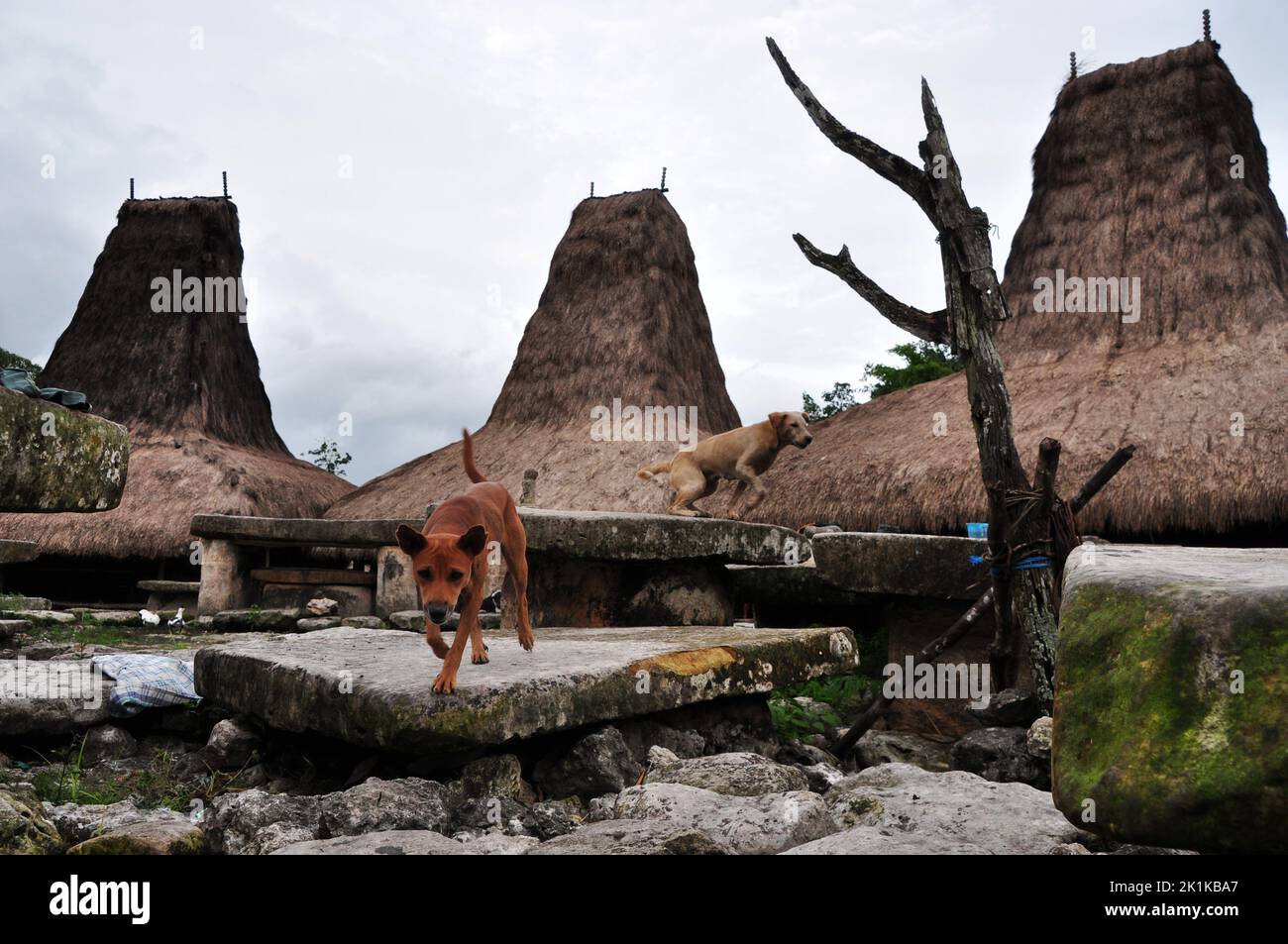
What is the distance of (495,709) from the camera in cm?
290

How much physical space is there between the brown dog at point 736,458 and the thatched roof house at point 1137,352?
3.59 meters

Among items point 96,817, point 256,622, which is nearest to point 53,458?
point 96,817

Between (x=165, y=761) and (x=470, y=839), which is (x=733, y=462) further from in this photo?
(x=470, y=839)

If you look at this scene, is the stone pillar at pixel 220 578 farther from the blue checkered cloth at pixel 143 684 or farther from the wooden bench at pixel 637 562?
the blue checkered cloth at pixel 143 684

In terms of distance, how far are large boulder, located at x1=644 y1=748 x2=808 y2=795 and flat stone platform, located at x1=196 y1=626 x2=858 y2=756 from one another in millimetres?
338

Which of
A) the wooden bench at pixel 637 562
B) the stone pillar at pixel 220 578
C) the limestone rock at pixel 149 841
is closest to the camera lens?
the limestone rock at pixel 149 841

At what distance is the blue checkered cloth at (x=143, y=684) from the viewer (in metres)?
3.92

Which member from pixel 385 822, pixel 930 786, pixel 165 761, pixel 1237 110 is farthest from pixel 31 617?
pixel 1237 110

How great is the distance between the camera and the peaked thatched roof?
14562 millimetres

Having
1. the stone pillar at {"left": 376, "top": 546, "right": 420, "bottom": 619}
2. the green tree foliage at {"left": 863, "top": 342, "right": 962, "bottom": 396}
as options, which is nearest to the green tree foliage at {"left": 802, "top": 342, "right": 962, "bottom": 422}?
the green tree foliage at {"left": 863, "top": 342, "right": 962, "bottom": 396}

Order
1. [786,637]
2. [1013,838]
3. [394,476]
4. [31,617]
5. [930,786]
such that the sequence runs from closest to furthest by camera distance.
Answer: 1. [1013,838]
2. [930,786]
3. [786,637]
4. [31,617]
5. [394,476]

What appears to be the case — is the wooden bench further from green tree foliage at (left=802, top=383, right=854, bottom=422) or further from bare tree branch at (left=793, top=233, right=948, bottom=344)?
green tree foliage at (left=802, top=383, right=854, bottom=422)

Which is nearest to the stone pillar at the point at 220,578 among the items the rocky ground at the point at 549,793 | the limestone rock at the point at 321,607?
the limestone rock at the point at 321,607

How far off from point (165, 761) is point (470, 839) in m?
1.79
